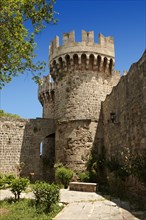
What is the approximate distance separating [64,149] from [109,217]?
892 cm

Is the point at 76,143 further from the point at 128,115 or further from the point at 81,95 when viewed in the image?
the point at 128,115

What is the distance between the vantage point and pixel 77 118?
15352 millimetres

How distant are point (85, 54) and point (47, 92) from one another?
10676 millimetres

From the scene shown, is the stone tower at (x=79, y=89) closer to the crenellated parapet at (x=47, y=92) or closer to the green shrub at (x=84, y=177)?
the green shrub at (x=84, y=177)

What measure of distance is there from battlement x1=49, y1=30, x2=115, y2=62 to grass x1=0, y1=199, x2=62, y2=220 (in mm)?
10667

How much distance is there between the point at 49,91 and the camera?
84.5 feet

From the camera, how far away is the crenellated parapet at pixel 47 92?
25688 millimetres

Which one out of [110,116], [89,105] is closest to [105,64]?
[89,105]

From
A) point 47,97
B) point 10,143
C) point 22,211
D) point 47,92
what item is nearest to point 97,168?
point 22,211

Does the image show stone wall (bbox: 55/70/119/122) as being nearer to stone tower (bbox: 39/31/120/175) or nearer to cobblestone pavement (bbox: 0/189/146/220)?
stone tower (bbox: 39/31/120/175)

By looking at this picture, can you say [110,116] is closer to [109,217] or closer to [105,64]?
[105,64]

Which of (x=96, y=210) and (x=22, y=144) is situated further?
(x=22, y=144)

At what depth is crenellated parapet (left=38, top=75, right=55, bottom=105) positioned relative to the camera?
2569cm

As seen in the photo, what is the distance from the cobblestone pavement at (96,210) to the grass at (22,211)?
0.42 metres
